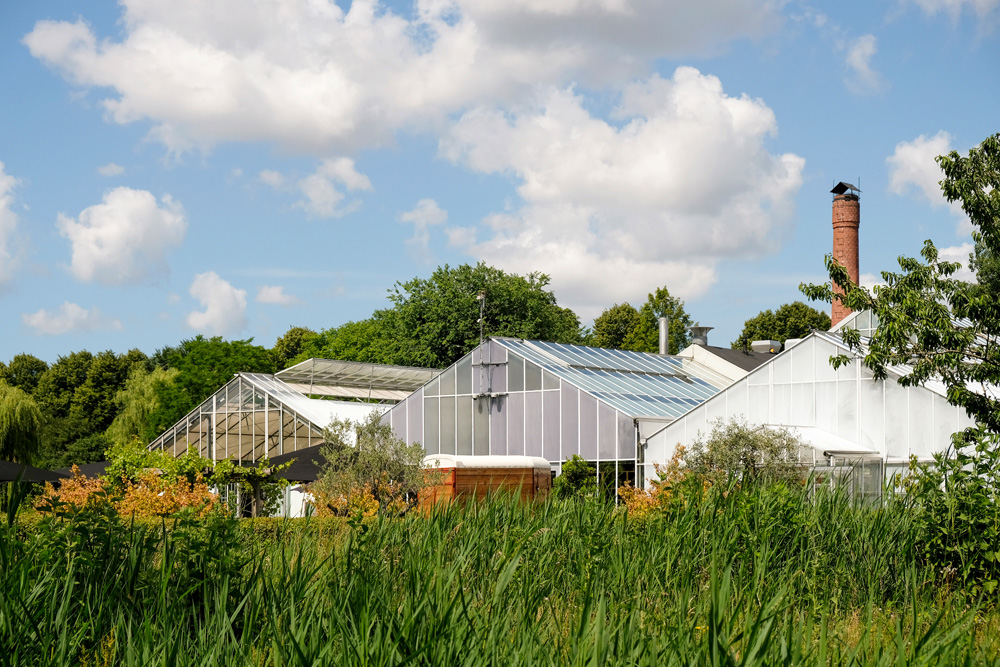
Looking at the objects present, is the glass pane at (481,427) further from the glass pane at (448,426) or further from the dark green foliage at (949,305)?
the dark green foliage at (949,305)

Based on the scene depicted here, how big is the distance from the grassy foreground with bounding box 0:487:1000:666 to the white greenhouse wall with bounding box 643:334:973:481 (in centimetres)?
1470

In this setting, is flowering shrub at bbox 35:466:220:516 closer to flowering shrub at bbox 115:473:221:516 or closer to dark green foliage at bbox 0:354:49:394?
flowering shrub at bbox 115:473:221:516

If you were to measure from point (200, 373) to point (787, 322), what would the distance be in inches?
1262

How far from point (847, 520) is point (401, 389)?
33.7 meters

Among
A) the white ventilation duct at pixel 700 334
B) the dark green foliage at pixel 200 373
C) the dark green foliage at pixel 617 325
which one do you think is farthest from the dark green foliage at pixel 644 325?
the dark green foliage at pixel 200 373

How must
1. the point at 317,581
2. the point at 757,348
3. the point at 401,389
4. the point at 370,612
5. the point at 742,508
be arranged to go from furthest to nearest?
the point at 757,348 → the point at 401,389 → the point at 742,508 → the point at 317,581 → the point at 370,612

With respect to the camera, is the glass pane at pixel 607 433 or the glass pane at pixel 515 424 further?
the glass pane at pixel 515 424

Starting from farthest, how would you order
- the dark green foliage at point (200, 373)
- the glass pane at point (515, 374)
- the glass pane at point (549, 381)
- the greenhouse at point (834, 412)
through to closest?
the dark green foliage at point (200, 373), the glass pane at point (515, 374), the glass pane at point (549, 381), the greenhouse at point (834, 412)

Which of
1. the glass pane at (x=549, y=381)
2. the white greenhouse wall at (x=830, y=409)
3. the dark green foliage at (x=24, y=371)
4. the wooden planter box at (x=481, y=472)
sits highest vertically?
the dark green foliage at (x=24, y=371)

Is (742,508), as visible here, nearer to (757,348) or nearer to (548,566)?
(548,566)

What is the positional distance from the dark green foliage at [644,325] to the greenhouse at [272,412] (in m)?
18.3

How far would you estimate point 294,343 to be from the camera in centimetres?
6844

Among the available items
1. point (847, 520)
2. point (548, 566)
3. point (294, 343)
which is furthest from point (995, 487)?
point (294, 343)

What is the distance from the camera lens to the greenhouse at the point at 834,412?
20875 millimetres
